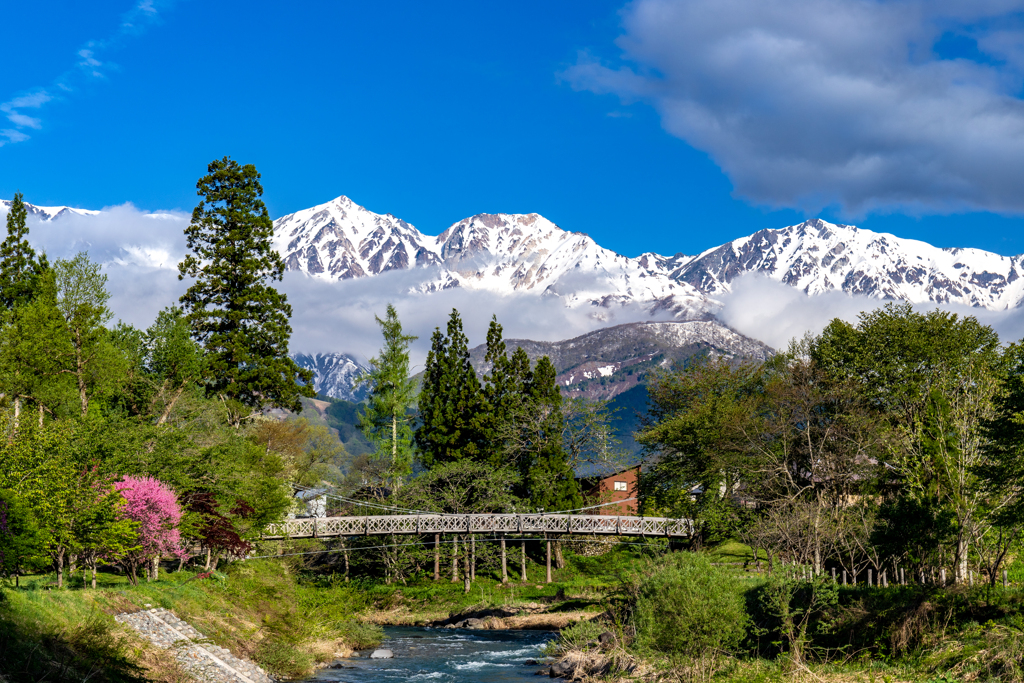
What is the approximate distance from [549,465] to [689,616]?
120 feet

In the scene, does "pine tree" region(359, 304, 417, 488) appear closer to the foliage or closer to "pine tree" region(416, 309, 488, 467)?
"pine tree" region(416, 309, 488, 467)

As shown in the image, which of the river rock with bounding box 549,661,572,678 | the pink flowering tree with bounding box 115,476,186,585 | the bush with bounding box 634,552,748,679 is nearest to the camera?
the bush with bounding box 634,552,748,679

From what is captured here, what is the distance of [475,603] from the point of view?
5350 cm

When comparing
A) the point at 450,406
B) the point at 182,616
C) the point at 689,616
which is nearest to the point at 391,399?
the point at 450,406

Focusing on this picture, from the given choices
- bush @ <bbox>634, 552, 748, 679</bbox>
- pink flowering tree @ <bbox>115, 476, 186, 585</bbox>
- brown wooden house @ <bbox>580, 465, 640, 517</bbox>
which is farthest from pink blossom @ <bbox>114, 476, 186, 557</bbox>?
brown wooden house @ <bbox>580, 465, 640, 517</bbox>

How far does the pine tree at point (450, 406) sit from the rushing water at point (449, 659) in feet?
57.7

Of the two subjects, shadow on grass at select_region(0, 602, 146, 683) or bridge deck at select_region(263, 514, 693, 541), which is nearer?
shadow on grass at select_region(0, 602, 146, 683)

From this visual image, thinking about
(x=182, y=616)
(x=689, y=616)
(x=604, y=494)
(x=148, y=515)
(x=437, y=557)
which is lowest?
(x=437, y=557)

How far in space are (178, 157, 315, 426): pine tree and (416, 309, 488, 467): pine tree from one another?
10.6 metres

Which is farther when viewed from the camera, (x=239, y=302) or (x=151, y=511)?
(x=239, y=302)

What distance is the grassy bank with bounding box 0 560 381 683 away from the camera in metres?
18.9

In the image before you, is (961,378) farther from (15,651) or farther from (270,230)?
(270,230)

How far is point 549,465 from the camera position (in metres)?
62.4

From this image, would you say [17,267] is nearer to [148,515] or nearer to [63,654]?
[148,515]
